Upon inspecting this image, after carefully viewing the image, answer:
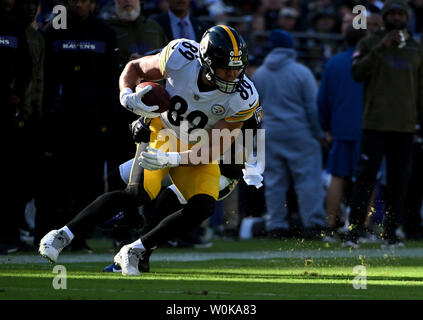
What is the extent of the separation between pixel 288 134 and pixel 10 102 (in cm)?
364

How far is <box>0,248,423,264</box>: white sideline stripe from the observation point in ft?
25.8

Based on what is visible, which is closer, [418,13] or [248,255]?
[248,255]

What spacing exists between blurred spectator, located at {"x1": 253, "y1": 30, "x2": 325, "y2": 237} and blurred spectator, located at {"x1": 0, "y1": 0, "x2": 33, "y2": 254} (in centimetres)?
329

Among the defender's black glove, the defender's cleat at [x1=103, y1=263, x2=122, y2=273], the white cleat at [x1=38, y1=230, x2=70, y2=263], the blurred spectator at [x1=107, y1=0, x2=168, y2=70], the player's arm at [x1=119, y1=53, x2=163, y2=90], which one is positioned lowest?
the defender's cleat at [x1=103, y1=263, x2=122, y2=273]

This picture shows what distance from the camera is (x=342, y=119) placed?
408 inches

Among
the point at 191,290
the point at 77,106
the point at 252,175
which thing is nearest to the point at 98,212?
the point at 191,290

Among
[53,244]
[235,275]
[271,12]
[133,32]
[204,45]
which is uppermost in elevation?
[271,12]

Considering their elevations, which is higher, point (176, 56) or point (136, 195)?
point (176, 56)

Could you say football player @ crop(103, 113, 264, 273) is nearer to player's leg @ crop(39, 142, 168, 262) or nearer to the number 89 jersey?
A: the number 89 jersey

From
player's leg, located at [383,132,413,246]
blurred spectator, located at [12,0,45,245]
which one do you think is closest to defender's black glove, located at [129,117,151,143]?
blurred spectator, located at [12,0,45,245]

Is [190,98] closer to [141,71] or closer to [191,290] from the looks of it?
[141,71]

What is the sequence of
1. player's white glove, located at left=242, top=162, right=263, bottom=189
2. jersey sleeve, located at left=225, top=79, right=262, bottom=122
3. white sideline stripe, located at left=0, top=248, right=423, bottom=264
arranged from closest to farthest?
1. jersey sleeve, located at left=225, top=79, right=262, bottom=122
2. player's white glove, located at left=242, top=162, right=263, bottom=189
3. white sideline stripe, located at left=0, top=248, right=423, bottom=264
